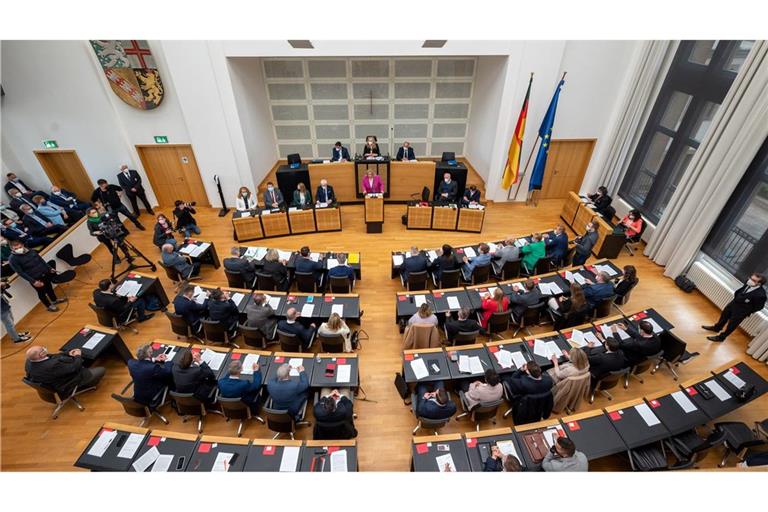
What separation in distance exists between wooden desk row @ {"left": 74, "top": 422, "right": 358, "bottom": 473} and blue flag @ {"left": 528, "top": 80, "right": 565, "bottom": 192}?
8.87m

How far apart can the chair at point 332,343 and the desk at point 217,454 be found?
182 cm

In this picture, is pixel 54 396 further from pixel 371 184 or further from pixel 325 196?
pixel 371 184

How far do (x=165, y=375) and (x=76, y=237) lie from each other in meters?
5.72

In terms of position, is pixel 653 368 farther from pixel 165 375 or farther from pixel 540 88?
pixel 165 375

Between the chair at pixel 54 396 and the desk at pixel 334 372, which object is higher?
the desk at pixel 334 372

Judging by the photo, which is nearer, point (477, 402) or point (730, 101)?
point (477, 402)

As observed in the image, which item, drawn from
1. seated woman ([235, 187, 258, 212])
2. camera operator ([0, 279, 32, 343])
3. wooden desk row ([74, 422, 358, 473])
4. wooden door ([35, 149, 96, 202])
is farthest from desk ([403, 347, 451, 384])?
wooden door ([35, 149, 96, 202])

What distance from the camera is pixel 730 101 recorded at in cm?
714

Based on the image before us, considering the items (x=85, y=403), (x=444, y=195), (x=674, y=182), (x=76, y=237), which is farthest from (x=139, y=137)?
(x=674, y=182)

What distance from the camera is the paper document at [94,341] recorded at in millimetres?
6062

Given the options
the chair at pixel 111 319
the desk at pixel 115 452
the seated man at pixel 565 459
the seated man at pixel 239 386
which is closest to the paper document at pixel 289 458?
the seated man at pixel 239 386

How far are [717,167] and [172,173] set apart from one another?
506 inches

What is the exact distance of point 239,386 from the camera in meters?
5.16

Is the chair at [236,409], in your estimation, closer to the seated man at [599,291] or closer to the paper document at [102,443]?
the paper document at [102,443]
